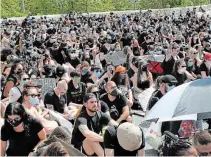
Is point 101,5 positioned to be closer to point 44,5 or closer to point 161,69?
point 44,5

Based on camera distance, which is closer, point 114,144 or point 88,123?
point 114,144

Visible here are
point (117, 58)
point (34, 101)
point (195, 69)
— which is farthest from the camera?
point (117, 58)

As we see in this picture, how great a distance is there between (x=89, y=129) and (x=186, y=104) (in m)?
1.17

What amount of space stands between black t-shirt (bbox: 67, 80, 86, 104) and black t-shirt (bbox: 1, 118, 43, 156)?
2.98 metres

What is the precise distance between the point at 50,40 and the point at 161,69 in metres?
6.11

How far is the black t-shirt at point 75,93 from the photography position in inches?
344

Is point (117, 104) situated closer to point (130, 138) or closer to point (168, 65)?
point (130, 138)

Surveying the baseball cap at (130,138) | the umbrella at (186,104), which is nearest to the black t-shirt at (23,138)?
the baseball cap at (130,138)

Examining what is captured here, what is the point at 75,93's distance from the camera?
8.84 meters

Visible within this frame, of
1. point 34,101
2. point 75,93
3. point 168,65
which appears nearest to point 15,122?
point 34,101

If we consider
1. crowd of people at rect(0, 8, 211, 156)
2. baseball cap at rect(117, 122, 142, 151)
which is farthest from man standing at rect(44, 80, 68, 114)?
baseball cap at rect(117, 122, 142, 151)

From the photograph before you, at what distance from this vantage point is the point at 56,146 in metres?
4.03

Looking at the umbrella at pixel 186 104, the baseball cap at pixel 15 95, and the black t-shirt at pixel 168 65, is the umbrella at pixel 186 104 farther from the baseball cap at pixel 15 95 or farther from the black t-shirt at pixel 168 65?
the black t-shirt at pixel 168 65

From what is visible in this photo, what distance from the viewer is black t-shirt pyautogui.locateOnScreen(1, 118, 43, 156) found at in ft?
18.3
